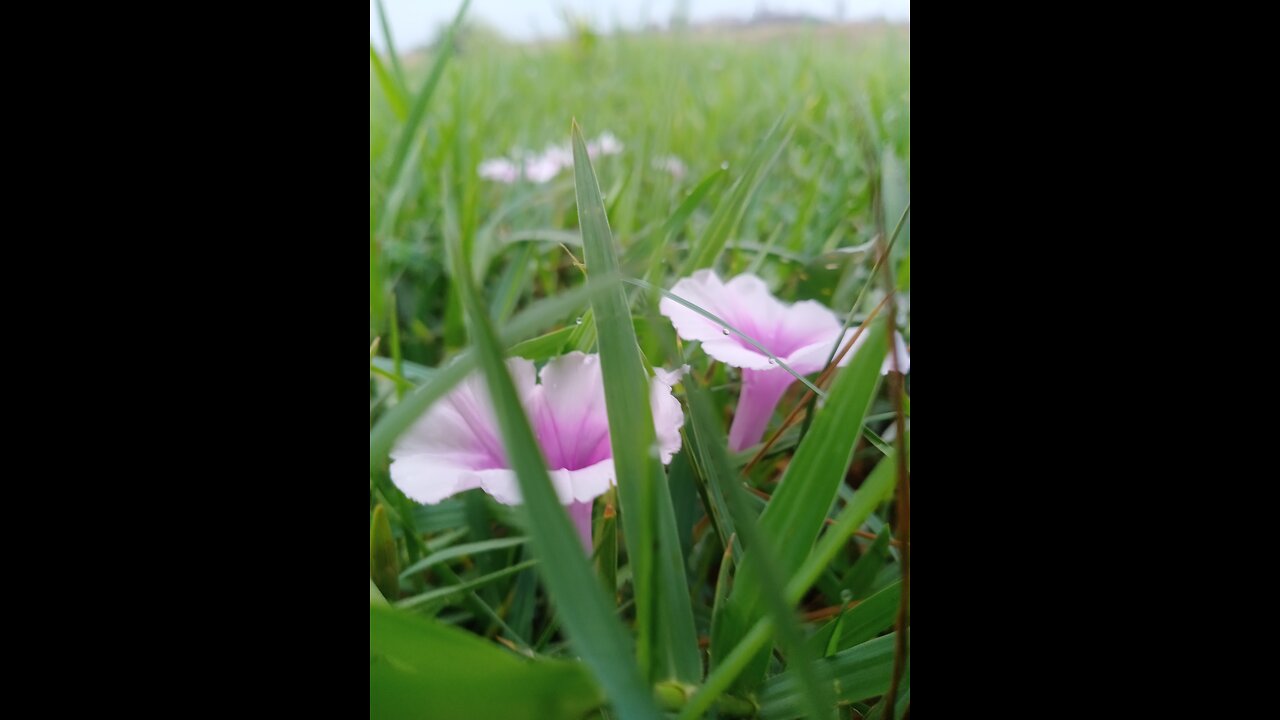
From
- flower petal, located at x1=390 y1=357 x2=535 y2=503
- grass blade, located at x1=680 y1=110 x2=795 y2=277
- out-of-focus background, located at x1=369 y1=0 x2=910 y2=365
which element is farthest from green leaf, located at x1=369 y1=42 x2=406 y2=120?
flower petal, located at x1=390 y1=357 x2=535 y2=503

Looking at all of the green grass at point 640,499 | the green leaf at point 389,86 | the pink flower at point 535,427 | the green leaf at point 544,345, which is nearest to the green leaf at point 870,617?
the green grass at point 640,499

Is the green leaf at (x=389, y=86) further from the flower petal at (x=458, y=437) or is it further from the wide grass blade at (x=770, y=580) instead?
the wide grass blade at (x=770, y=580)

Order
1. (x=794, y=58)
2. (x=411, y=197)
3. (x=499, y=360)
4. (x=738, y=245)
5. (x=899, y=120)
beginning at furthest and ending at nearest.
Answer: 1. (x=794, y=58)
2. (x=411, y=197)
3. (x=899, y=120)
4. (x=738, y=245)
5. (x=499, y=360)

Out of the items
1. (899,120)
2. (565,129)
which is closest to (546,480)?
(899,120)

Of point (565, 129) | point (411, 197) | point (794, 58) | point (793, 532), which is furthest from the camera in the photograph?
point (794, 58)

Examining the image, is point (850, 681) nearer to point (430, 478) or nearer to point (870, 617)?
point (870, 617)

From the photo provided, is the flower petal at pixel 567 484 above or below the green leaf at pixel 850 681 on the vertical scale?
above

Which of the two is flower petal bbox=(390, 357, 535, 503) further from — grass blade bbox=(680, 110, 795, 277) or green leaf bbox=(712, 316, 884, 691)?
grass blade bbox=(680, 110, 795, 277)

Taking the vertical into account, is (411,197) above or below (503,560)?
above

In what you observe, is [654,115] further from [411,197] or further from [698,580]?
[698,580]
